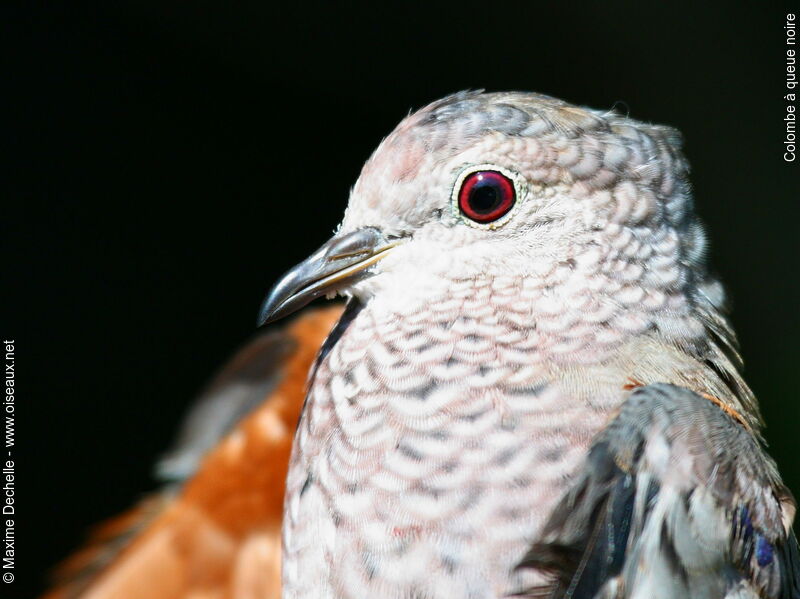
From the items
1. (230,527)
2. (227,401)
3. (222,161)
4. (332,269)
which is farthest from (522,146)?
(222,161)

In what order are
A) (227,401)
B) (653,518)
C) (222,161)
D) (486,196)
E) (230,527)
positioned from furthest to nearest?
1. (222,161)
2. (227,401)
3. (230,527)
4. (486,196)
5. (653,518)

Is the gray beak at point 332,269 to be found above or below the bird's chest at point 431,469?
above

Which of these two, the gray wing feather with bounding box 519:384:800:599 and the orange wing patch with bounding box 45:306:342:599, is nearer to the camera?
the gray wing feather with bounding box 519:384:800:599

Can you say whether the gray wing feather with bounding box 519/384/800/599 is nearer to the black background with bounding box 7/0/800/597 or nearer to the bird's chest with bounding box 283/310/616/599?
the bird's chest with bounding box 283/310/616/599

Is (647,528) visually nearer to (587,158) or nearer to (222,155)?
(587,158)

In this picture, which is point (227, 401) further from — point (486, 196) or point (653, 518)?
point (653, 518)

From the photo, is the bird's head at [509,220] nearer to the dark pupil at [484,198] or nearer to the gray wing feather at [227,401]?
the dark pupil at [484,198]

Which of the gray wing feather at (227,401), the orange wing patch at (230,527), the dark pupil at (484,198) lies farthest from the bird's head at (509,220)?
the gray wing feather at (227,401)

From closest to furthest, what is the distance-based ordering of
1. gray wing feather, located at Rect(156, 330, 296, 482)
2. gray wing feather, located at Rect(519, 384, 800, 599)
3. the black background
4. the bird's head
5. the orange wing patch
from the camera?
gray wing feather, located at Rect(519, 384, 800, 599) < the bird's head < the orange wing patch < gray wing feather, located at Rect(156, 330, 296, 482) < the black background

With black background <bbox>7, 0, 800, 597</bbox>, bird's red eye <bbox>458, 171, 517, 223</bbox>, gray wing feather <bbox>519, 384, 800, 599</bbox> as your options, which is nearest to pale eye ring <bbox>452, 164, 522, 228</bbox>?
bird's red eye <bbox>458, 171, 517, 223</bbox>
